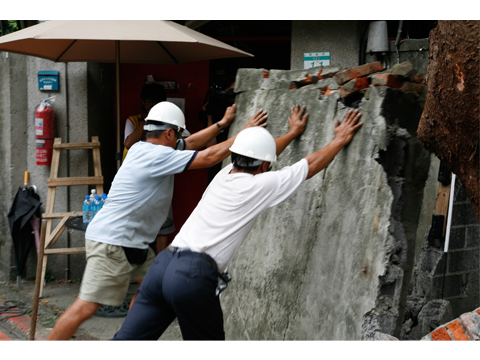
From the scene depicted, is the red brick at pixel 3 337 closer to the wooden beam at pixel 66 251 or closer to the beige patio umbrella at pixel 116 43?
the wooden beam at pixel 66 251

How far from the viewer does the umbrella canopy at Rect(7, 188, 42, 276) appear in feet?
19.9

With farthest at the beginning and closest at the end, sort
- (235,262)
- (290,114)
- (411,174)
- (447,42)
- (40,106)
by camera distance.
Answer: (40,106)
(235,262)
(290,114)
(411,174)
(447,42)

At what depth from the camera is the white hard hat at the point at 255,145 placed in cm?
322

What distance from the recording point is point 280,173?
3.20 m

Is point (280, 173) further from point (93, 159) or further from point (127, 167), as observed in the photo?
point (93, 159)

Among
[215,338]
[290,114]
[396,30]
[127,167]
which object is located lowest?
[215,338]

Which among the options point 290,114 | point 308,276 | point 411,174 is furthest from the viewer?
point 290,114

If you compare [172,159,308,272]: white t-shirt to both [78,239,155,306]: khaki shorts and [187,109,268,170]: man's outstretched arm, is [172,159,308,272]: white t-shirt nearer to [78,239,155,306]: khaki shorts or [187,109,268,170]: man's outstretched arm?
[187,109,268,170]: man's outstretched arm

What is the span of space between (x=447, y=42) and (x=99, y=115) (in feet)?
15.4

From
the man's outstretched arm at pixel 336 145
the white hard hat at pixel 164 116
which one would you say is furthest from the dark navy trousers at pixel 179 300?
the white hard hat at pixel 164 116

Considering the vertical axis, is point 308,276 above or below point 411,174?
below

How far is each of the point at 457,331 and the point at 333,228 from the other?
1.03 m

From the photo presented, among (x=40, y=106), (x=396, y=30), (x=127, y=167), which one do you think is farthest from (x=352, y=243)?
(x=40, y=106)

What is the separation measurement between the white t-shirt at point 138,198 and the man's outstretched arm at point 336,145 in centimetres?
89
